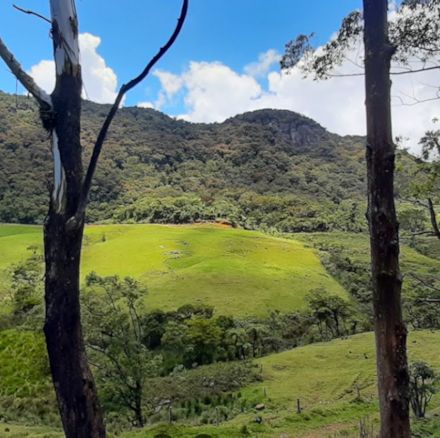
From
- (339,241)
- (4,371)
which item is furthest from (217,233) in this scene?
(4,371)

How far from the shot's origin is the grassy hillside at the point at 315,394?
15.4 metres

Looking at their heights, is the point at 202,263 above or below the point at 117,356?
above

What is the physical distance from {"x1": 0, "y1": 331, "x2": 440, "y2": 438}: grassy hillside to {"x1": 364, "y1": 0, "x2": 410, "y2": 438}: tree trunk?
9482mm

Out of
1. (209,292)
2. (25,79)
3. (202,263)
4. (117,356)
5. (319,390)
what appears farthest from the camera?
(202,263)

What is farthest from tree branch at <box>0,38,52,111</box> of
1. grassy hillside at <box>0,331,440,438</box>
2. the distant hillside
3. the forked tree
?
the distant hillside

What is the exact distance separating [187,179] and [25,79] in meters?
150

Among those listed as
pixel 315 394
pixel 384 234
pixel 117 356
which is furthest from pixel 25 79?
pixel 315 394

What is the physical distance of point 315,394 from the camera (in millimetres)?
26969

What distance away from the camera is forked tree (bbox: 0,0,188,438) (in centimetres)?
364

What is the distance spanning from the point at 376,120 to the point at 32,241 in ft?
255

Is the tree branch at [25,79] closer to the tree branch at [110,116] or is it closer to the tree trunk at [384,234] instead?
the tree branch at [110,116]

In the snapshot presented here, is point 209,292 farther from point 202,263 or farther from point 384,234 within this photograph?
point 384,234

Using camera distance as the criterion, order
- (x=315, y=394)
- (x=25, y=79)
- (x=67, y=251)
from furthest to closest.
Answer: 1. (x=315, y=394)
2. (x=25, y=79)
3. (x=67, y=251)

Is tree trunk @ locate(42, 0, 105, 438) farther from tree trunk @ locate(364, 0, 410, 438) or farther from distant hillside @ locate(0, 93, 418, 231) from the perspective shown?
distant hillside @ locate(0, 93, 418, 231)
